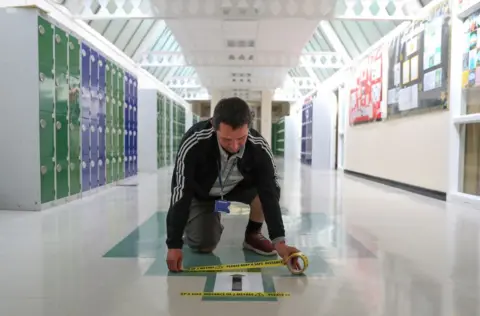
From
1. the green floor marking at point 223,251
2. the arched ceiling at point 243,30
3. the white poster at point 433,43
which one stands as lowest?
the green floor marking at point 223,251

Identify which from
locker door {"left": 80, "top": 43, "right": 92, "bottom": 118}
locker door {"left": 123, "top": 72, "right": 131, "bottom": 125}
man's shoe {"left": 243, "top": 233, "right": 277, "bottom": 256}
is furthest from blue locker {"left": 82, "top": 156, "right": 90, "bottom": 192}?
man's shoe {"left": 243, "top": 233, "right": 277, "bottom": 256}

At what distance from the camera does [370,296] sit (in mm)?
1820

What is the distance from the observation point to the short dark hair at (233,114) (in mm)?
1819

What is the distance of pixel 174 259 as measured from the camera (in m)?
2.06

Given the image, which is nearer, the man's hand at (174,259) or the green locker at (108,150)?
the man's hand at (174,259)

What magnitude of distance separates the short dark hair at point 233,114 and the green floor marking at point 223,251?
30.1 inches

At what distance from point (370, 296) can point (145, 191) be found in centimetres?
433

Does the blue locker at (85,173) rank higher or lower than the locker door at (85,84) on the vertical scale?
lower

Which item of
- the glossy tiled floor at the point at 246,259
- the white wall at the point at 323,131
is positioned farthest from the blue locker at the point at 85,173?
the white wall at the point at 323,131

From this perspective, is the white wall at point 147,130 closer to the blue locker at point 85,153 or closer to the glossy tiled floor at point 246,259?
the blue locker at point 85,153

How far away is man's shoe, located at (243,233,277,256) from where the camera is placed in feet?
Answer: 8.18

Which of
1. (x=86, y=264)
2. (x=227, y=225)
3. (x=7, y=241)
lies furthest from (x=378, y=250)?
(x=7, y=241)

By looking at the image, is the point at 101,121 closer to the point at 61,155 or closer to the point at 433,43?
the point at 61,155

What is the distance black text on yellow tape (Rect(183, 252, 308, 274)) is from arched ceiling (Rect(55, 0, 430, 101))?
5.01 m
